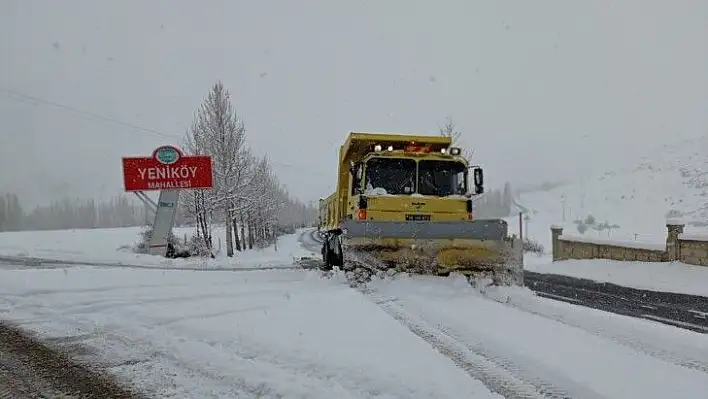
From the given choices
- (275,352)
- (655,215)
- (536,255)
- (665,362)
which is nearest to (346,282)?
(275,352)

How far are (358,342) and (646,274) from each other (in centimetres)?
1331

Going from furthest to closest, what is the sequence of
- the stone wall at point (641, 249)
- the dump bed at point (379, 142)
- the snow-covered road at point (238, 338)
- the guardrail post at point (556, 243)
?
the guardrail post at point (556, 243) → the stone wall at point (641, 249) → the dump bed at point (379, 142) → the snow-covered road at point (238, 338)

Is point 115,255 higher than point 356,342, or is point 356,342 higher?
point 356,342

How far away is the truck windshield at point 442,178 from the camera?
435 inches

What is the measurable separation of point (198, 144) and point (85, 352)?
24.1m

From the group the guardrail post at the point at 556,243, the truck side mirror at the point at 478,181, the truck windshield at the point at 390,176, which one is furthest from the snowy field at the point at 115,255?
the guardrail post at the point at 556,243

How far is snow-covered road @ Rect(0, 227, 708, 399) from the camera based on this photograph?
3807 mm

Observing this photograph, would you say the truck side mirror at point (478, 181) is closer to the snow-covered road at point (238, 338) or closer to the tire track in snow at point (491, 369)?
the snow-covered road at point (238, 338)

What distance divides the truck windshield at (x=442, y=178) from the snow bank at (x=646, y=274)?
605 cm

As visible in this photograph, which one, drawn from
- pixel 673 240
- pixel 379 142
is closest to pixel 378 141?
pixel 379 142

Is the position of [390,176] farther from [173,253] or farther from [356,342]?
[173,253]

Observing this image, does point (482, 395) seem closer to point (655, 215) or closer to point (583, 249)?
point (583, 249)

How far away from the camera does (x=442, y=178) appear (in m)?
11.2

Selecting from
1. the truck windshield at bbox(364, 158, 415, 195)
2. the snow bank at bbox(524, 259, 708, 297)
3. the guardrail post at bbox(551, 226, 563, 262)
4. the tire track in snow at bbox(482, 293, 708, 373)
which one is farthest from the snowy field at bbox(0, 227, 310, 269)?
the guardrail post at bbox(551, 226, 563, 262)
